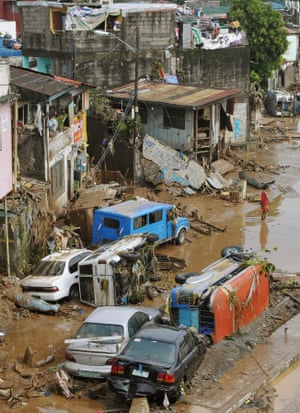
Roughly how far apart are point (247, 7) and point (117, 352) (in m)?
45.6

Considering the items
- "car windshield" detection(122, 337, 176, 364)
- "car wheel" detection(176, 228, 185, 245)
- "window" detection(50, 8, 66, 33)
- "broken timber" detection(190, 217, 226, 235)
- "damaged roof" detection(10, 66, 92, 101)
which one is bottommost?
"broken timber" detection(190, 217, 226, 235)

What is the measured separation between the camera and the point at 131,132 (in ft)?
106

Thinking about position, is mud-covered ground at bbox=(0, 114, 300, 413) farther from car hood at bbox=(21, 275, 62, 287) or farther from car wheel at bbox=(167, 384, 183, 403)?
car hood at bbox=(21, 275, 62, 287)

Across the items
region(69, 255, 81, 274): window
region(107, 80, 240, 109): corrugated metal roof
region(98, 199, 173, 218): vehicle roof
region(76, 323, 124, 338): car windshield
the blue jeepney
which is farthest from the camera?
region(107, 80, 240, 109): corrugated metal roof

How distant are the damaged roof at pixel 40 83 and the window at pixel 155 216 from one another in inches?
215

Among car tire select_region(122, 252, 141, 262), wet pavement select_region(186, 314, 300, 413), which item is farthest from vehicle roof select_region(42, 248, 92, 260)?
wet pavement select_region(186, 314, 300, 413)

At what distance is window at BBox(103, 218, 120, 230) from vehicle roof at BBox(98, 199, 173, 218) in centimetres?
23

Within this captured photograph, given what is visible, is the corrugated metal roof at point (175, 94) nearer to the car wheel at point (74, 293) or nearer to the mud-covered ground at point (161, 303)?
the mud-covered ground at point (161, 303)

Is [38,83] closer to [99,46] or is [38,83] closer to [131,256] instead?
[131,256]

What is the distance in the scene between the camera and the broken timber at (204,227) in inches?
1050

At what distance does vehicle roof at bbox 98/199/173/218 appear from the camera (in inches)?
905

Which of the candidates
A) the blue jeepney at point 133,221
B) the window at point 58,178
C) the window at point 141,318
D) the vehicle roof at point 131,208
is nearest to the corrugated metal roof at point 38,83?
the window at point 58,178

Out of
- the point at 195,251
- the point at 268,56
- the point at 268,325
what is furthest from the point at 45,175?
the point at 268,56

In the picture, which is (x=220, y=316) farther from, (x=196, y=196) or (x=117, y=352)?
(x=196, y=196)
